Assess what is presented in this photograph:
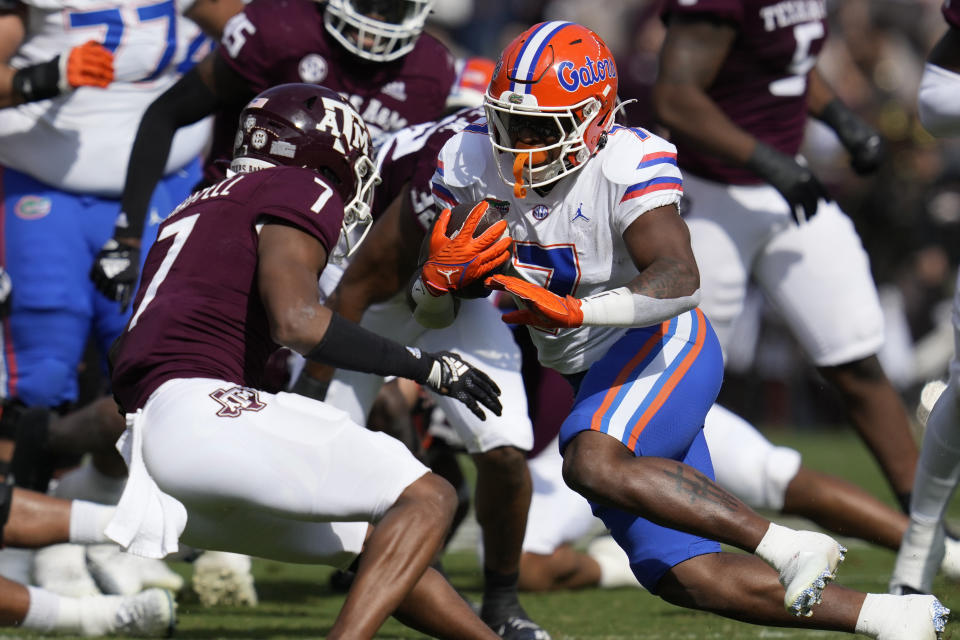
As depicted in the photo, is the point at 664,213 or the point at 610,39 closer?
the point at 664,213

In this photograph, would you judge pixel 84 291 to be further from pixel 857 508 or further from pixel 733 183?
pixel 857 508

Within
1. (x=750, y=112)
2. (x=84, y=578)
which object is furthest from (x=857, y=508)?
(x=84, y=578)

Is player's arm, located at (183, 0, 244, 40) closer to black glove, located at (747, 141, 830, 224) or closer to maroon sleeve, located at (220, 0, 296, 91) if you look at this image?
maroon sleeve, located at (220, 0, 296, 91)

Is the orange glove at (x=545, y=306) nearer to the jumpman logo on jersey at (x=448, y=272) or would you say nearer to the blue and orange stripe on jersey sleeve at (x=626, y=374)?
the jumpman logo on jersey at (x=448, y=272)

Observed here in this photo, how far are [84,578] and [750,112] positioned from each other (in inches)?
114

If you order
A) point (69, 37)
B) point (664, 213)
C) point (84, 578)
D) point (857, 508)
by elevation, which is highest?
point (664, 213)

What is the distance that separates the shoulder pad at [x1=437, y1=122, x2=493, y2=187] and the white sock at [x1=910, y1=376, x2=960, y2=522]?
1.44 metres

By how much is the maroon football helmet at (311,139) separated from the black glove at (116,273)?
1.13 meters

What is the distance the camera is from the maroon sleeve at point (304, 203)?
3.15 meters

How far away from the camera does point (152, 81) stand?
5.17 metres

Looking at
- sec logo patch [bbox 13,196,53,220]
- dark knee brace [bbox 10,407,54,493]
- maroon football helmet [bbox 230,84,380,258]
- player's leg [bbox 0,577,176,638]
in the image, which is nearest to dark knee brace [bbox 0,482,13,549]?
A: player's leg [bbox 0,577,176,638]

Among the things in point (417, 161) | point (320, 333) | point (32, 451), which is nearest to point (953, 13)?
point (417, 161)

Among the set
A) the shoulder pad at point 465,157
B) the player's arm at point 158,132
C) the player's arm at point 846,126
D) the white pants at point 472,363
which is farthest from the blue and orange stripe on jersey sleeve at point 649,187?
the player's arm at point 846,126

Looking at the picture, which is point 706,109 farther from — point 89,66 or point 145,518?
point 145,518
